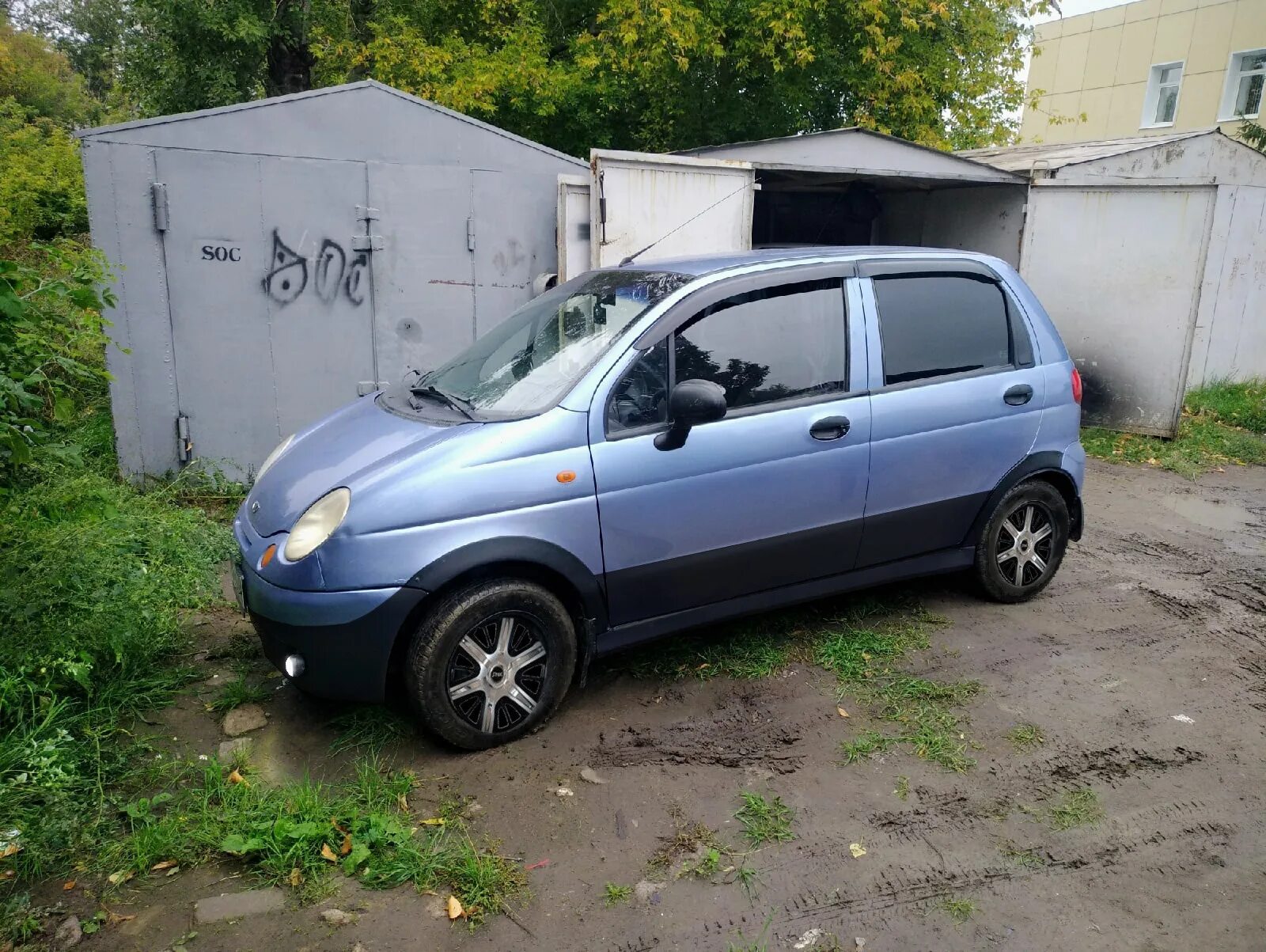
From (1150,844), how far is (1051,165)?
26.3 ft

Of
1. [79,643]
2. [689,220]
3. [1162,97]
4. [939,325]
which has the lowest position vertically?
[79,643]

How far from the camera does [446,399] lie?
3.88 metres

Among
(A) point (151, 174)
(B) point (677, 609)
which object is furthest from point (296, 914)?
(A) point (151, 174)

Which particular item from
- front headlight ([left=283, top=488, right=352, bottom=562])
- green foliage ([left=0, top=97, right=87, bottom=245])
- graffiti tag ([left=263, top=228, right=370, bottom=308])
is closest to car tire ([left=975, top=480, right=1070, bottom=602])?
front headlight ([left=283, top=488, right=352, bottom=562])

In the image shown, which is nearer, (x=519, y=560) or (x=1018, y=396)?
(x=519, y=560)

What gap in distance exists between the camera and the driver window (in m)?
3.59

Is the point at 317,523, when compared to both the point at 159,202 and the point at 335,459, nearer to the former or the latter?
the point at 335,459

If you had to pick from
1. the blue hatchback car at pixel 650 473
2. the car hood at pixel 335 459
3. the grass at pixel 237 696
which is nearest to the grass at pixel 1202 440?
the blue hatchback car at pixel 650 473

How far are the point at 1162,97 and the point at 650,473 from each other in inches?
914

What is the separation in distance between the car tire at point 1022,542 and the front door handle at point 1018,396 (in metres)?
0.45

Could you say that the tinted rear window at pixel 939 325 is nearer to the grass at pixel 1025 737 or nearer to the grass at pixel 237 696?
the grass at pixel 1025 737

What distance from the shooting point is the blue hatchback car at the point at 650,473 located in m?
3.28

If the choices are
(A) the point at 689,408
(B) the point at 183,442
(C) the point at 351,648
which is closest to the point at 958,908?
(A) the point at 689,408

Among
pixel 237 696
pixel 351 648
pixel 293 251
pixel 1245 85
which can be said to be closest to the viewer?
pixel 351 648
